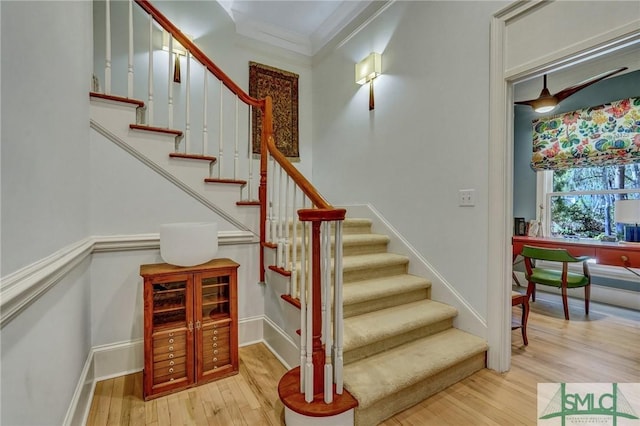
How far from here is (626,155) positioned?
3.17 metres

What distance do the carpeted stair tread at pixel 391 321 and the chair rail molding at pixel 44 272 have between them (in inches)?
54.4

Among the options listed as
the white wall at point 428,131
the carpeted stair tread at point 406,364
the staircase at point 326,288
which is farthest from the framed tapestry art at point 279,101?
the carpeted stair tread at point 406,364

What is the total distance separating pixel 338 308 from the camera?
144 centimetres

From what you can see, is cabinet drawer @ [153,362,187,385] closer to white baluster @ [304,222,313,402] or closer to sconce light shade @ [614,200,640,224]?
white baluster @ [304,222,313,402]

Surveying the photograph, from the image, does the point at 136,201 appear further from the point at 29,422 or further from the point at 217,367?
the point at 29,422

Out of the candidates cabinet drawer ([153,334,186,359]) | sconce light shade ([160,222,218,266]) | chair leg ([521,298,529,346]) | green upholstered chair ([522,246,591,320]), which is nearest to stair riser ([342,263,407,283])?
chair leg ([521,298,529,346])

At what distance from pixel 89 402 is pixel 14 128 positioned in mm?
1586

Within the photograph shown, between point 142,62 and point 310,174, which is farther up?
point 142,62

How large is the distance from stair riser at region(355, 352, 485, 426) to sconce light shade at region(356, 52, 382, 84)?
2.59 m

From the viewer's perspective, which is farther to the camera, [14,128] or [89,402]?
[89,402]

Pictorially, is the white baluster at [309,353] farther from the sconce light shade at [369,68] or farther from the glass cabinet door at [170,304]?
the sconce light shade at [369,68]

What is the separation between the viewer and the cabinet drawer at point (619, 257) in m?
2.75

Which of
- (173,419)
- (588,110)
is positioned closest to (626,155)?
(588,110)

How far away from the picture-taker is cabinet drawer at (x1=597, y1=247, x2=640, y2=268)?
9.01 ft
